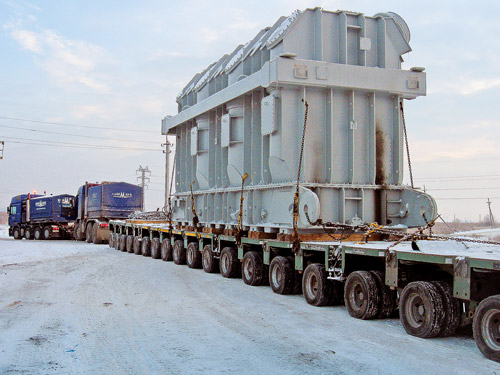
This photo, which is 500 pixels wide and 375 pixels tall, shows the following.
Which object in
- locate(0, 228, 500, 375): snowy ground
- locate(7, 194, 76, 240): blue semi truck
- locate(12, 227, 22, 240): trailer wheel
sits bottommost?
locate(0, 228, 500, 375): snowy ground

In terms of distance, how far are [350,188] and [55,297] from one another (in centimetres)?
647

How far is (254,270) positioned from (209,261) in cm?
339

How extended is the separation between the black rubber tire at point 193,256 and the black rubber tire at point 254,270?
432 centimetres

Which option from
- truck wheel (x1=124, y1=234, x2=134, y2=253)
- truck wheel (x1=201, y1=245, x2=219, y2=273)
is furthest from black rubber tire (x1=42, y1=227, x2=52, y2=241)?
truck wheel (x1=201, y1=245, x2=219, y2=273)

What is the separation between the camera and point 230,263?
47.5ft

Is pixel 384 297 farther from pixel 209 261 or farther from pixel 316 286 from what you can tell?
pixel 209 261

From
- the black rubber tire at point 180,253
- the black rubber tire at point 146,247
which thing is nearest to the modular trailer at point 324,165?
the black rubber tire at point 180,253

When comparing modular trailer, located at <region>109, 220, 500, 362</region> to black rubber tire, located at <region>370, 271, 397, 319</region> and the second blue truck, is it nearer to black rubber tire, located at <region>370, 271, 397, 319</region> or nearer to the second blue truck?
black rubber tire, located at <region>370, 271, 397, 319</region>

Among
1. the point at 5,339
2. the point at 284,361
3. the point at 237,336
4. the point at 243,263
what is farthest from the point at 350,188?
the point at 5,339

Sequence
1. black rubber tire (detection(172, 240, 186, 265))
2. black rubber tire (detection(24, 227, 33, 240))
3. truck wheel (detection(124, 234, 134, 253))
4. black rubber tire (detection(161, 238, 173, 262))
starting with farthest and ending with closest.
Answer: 1. black rubber tire (detection(24, 227, 33, 240))
2. truck wheel (detection(124, 234, 134, 253))
3. black rubber tire (detection(161, 238, 173, 262))
4. black rubber tire (detection(172, 240, 186, 265))

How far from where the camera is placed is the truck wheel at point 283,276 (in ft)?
37.2

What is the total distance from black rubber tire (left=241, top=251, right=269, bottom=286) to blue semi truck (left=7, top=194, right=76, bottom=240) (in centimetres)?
2648

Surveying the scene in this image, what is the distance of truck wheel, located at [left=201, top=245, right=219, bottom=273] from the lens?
52.1 feet

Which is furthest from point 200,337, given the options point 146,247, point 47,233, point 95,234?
point 47,233
